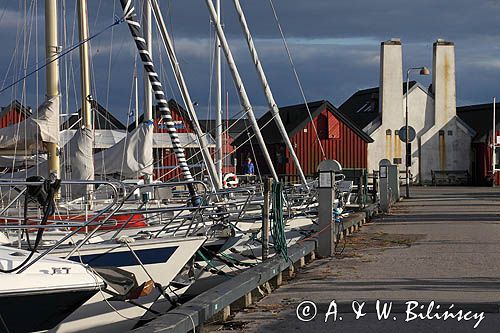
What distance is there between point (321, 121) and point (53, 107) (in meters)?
40.4

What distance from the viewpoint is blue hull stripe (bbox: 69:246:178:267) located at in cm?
1158

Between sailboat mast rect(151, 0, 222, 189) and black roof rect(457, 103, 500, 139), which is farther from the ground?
black roof rect(457, 103, 500, 139)

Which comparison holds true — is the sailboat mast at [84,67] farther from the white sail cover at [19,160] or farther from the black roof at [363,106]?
Result: the black roof at [363,106]

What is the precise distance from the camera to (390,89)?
64.4 m

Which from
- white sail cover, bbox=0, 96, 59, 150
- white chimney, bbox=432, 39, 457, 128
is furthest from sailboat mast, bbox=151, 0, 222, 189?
white chimney, bbox=432, 39, 457, 128

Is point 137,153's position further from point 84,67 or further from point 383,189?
point 383,189

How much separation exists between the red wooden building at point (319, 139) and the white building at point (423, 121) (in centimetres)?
517

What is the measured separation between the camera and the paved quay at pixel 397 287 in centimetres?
1005

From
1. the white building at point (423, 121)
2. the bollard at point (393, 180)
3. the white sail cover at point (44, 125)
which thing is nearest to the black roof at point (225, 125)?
the white sail cover at point (44, 125)

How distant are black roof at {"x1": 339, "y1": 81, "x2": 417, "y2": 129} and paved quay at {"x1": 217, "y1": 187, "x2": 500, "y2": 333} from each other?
150ft

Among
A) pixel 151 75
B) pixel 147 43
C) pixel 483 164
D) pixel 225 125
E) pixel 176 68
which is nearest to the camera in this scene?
pixel 151 75

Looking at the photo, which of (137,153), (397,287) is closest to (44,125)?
(137,153)

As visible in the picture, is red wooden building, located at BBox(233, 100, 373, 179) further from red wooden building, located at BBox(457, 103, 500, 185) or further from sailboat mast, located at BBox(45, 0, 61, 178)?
sailboat mast, located at BBox(45, 0, 61, 178)

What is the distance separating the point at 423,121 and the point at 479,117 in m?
7.85
